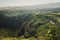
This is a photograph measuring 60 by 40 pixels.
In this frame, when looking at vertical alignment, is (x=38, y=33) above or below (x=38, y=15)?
below

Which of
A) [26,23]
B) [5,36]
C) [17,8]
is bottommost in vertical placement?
[5,36]

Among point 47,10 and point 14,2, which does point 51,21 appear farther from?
point 14,2

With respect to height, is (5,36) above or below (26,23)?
below

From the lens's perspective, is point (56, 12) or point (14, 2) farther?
point (14, 2)

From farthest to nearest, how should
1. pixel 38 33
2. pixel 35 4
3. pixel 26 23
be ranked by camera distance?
pixel 35 4 → pixel 26 23 → pixel 38 33

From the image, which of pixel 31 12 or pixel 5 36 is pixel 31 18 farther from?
pixel 5 36


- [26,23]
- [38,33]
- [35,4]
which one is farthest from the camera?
[35,4]

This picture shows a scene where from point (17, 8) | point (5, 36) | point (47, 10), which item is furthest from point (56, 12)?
point (5, 36)

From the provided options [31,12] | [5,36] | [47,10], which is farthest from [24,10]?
[5,36]

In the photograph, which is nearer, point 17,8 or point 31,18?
point 31,18
